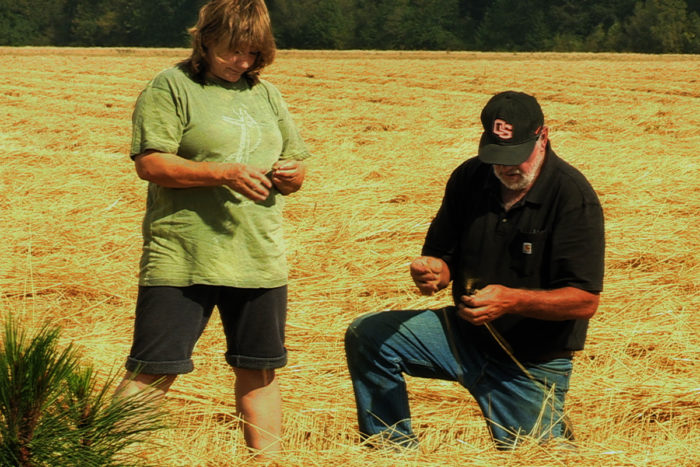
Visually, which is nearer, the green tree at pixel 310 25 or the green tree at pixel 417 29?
the green tree at pixel 310 25

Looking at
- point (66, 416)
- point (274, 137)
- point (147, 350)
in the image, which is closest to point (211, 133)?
point (274, 137)

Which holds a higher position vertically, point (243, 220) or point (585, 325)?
point (243, 220)

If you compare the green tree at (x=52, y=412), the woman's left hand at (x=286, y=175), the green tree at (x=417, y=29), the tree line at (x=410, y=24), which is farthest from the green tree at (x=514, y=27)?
the green tree at (x=52, y=412)

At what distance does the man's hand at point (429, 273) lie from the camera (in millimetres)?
3338

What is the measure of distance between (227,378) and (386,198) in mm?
3787

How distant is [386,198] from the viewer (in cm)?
784

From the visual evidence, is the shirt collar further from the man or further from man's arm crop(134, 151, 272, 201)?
man's arm crop(134, 151, 272, 201)

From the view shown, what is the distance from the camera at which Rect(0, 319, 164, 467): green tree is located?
7.03ft

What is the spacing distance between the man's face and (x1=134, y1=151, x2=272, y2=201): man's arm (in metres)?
0.80

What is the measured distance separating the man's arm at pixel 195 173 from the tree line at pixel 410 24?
47484 mm

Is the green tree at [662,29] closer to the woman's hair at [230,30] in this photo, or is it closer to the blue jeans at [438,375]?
the blue jeans at [438,375]

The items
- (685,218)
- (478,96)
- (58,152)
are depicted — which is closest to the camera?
(685,218)

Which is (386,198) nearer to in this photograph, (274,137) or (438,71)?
(274,137)

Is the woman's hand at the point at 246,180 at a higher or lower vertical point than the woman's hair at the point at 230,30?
lower
